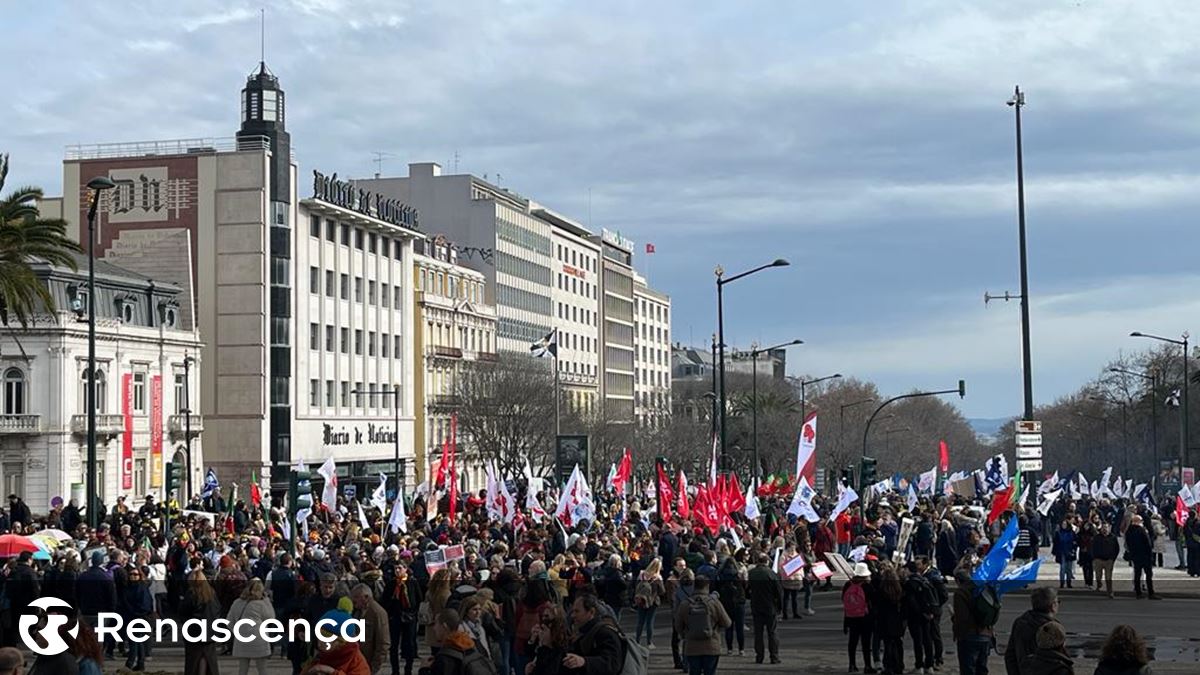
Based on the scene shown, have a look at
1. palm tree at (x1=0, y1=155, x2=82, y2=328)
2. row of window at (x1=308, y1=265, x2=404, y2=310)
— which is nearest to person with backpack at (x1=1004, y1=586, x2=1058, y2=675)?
palm tree at (x1=0, y1=155, x2=82, y2=328)

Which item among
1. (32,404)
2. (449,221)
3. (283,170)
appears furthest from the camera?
(449,221)

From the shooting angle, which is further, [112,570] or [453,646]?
[112,570]

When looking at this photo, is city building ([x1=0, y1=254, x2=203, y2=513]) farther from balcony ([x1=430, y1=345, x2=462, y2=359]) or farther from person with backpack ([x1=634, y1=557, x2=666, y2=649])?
person with backpack ([x1=634, y1=557, x2=666, y2=649])

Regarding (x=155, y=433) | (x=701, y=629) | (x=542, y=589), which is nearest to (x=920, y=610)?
(x=701, y=629)

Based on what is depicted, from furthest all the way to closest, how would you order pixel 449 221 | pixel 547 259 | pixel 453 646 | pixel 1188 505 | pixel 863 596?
pixel 547 259
pixel 449 221
pixel 1188 505
pixel 863 596
pixel 453 646

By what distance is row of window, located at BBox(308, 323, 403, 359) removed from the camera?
85.6 meters

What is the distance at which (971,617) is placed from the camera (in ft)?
60.6

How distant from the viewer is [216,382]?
3216 inches

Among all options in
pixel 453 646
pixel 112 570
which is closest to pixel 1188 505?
pixel 112 570

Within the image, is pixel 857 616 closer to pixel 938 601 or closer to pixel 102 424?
pixel 938 601

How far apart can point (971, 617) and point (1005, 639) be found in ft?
18.6

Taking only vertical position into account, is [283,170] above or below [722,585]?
above

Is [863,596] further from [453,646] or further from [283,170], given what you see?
[283,170]

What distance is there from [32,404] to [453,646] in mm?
55637
